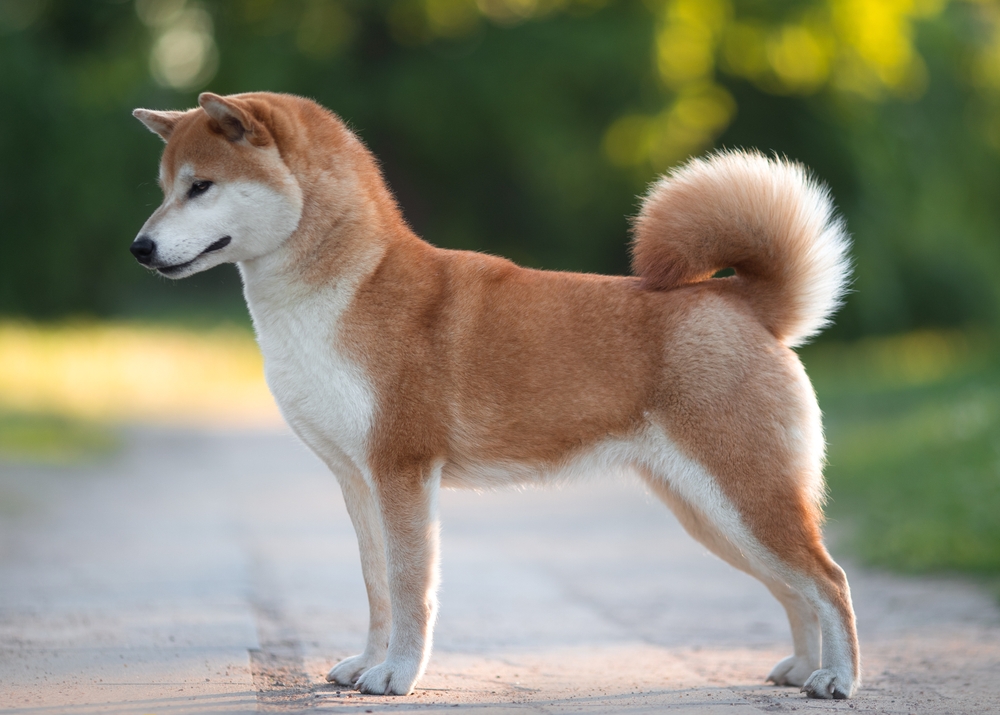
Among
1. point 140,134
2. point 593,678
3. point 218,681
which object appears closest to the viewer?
point 218,681

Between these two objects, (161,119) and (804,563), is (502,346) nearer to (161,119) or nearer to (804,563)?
(804,563)

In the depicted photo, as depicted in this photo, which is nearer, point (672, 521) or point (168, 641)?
point (168, 641)

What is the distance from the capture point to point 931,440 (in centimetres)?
842

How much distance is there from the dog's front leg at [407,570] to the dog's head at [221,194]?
929 millimetres

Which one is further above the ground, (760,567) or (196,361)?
(760,567)

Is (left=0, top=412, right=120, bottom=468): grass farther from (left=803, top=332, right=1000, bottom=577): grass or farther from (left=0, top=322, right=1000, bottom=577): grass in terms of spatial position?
(left=803, top=332, right=1000, bottom=577): grass

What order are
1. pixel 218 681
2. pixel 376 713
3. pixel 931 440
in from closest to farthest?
1. pixel 376 713
2. pixel 218 681
3. pixel 931 440

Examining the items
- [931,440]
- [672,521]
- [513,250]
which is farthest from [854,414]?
[513,250]

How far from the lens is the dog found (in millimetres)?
3643

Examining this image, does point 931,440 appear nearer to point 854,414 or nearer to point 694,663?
point 854,414

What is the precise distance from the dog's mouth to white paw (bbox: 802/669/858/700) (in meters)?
2.45

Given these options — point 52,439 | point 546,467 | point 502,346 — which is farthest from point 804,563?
point 52,439

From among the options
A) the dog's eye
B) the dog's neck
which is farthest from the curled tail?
the dog's eye

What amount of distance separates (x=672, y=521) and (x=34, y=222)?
13856mm
